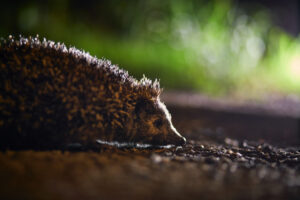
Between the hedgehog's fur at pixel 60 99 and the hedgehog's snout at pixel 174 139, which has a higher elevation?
the hedgehog's fur at pixel 60 99

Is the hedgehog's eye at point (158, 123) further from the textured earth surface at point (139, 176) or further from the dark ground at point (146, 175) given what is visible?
the textured earth surface at point (139, 176)

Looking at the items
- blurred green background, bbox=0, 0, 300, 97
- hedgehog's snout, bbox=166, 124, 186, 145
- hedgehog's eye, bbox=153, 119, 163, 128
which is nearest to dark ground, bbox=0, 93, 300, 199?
hedgehog's snout, bbox=166, 124, 186, 145

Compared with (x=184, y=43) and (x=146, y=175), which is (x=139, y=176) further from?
(x=184, y=43)

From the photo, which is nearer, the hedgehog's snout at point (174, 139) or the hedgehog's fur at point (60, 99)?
the hedgehog's fur at point (60, 99)

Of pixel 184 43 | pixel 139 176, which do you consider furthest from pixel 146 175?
pixel 184 43

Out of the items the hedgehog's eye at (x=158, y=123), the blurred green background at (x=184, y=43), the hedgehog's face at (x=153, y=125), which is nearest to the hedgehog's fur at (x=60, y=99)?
the hedgehog's face at (x=153, y=125)

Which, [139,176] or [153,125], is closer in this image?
[139,176]

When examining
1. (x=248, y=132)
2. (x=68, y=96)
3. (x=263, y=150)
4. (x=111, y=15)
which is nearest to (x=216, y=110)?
(x=248, y=132)
